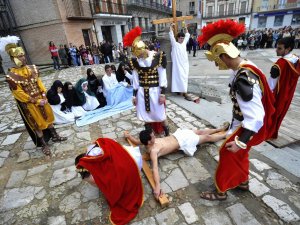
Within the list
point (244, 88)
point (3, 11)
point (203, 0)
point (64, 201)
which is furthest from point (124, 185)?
point (203, 0)

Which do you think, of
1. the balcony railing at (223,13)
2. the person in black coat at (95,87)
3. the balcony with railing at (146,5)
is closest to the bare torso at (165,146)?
the person in black coat at (95,87)

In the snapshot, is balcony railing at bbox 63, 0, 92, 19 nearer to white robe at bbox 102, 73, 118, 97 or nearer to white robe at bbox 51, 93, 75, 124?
white robe at bbox 102, 73, 118, 97

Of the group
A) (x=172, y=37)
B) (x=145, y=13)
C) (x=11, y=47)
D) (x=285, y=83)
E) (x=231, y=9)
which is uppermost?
(x=145, y=13)

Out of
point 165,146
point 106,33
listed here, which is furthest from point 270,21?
point 165,146

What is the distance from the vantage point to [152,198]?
2721 mm

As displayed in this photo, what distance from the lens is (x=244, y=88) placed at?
74.1 inches

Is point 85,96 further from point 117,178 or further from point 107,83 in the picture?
point 117,178

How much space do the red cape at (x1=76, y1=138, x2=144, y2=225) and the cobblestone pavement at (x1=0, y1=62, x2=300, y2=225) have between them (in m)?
0.16

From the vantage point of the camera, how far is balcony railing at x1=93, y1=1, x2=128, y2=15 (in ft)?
62.3

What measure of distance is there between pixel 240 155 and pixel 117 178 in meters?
1.41

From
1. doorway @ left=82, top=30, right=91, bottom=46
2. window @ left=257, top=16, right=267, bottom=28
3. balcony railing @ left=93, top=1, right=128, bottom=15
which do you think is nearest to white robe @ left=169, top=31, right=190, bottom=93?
doorway @ left=82, top=30, right=91, bottom=46

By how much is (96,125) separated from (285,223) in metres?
4.08

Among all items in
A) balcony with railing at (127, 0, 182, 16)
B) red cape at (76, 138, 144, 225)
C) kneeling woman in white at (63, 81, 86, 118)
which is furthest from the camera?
balcony with railing at (127, 0, 182, 16)

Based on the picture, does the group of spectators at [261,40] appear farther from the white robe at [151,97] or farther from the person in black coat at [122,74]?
the white robe at [151,97]
